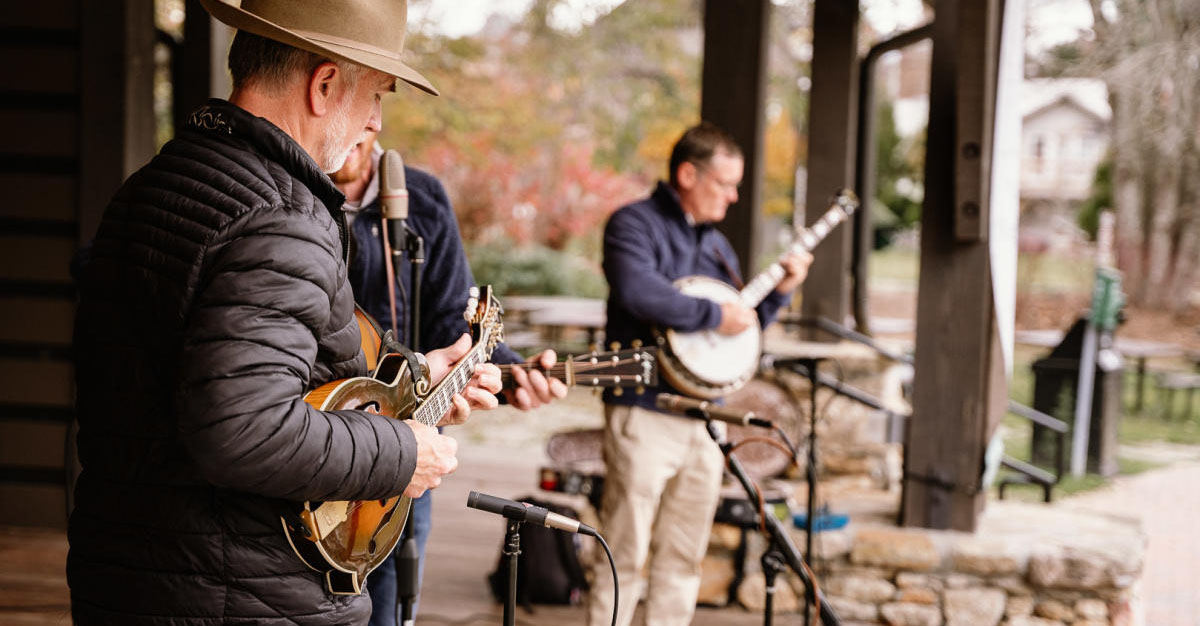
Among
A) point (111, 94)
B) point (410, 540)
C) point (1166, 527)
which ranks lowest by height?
point (1166, 527)

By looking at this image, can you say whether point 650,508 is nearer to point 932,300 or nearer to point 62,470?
point 932,300

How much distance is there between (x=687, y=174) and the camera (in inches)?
139

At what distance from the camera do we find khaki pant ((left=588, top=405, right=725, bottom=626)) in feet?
11.1

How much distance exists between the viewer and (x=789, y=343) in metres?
6.52

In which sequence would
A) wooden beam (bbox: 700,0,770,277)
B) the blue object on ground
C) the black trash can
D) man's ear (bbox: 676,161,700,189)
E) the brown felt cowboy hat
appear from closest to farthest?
the brown felt cowboy hat < man's ear (bbox: 676,161,700,189) < the blue object on ground < wooden beam (bbox: 700,0,770,277) < the black trash can

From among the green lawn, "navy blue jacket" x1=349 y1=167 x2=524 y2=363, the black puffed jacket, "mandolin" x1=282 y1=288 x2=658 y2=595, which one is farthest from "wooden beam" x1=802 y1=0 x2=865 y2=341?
the black puffed jacket

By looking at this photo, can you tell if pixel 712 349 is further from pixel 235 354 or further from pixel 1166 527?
pixel 1166 527

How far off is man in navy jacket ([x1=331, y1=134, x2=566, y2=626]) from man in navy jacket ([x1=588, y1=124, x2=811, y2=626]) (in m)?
0.81

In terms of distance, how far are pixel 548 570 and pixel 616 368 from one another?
5.82ft

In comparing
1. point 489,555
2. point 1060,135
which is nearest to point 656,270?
point 489,555

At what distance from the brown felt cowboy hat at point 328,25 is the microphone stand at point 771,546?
4.36ft

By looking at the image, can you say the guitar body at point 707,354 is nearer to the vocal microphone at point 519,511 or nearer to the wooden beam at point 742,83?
the wooden beam at point 742,83

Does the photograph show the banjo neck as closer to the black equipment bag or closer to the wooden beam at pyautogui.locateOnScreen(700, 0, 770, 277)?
the wooden beam at pyautogui.locateOnScreen(700, 0, 770, 277)

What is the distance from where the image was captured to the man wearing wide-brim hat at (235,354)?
4.35 ft
